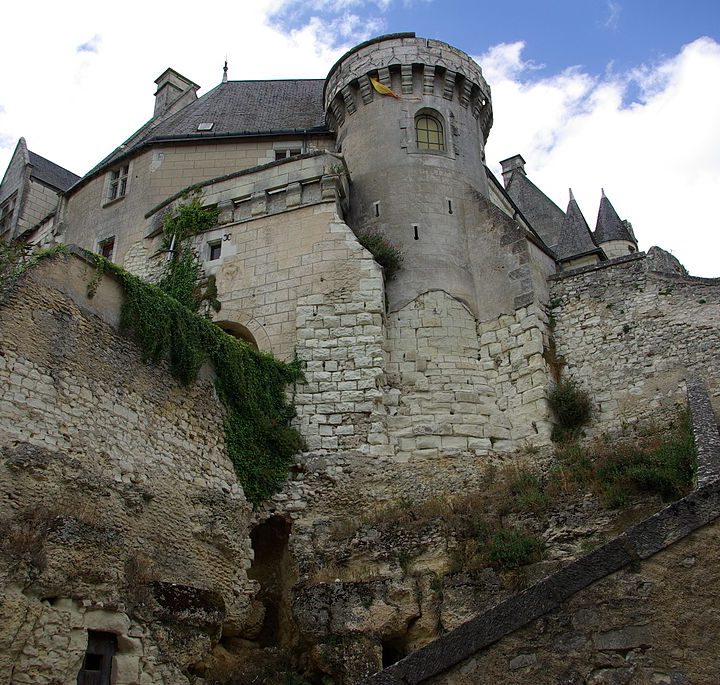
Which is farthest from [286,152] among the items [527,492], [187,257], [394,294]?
[527,492]

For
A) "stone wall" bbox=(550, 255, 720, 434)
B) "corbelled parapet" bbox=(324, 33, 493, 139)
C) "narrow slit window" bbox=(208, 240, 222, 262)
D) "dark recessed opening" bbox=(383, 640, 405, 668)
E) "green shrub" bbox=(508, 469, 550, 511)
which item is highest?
"corbelled parapet" bbox=(324, 33, 493, 139)

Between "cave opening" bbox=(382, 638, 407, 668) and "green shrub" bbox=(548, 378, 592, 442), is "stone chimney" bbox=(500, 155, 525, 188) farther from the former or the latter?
"cave opening" bbox=(382, 638, 407, 668)

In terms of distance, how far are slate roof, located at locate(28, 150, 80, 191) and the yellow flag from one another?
40.0 ft

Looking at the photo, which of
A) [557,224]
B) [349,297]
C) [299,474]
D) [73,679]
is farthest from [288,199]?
[557,224]

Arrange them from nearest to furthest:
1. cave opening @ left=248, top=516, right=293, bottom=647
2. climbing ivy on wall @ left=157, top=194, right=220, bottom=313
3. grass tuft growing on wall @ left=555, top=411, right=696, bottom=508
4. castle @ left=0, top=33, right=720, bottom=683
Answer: grass tuft growing on wall @ left=555, top=411, right=696, bottom=508
cave opening @ left=248, top=516, right=293, bottom=647
castle @ left=0, top=33, right=720, bottom=683
climbing ivy on wall @ left=157, top=194, right=220, bottom=313

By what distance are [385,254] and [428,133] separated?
376cm

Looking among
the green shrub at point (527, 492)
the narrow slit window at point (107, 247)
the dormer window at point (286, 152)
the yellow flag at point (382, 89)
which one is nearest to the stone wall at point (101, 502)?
the green shrub at point (527, 492)

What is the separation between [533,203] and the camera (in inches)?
1195

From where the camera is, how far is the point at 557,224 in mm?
28875

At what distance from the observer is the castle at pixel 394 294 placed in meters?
14.8

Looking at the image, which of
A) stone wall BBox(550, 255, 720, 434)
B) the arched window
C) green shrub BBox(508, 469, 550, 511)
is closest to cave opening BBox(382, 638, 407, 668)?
green shrub BBox(508, 469, 550, 511)

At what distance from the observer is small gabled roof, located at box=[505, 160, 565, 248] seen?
28.8m

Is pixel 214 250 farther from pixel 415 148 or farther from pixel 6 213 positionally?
pixel 6 213

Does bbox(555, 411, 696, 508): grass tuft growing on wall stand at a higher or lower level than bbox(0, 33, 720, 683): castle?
lower
